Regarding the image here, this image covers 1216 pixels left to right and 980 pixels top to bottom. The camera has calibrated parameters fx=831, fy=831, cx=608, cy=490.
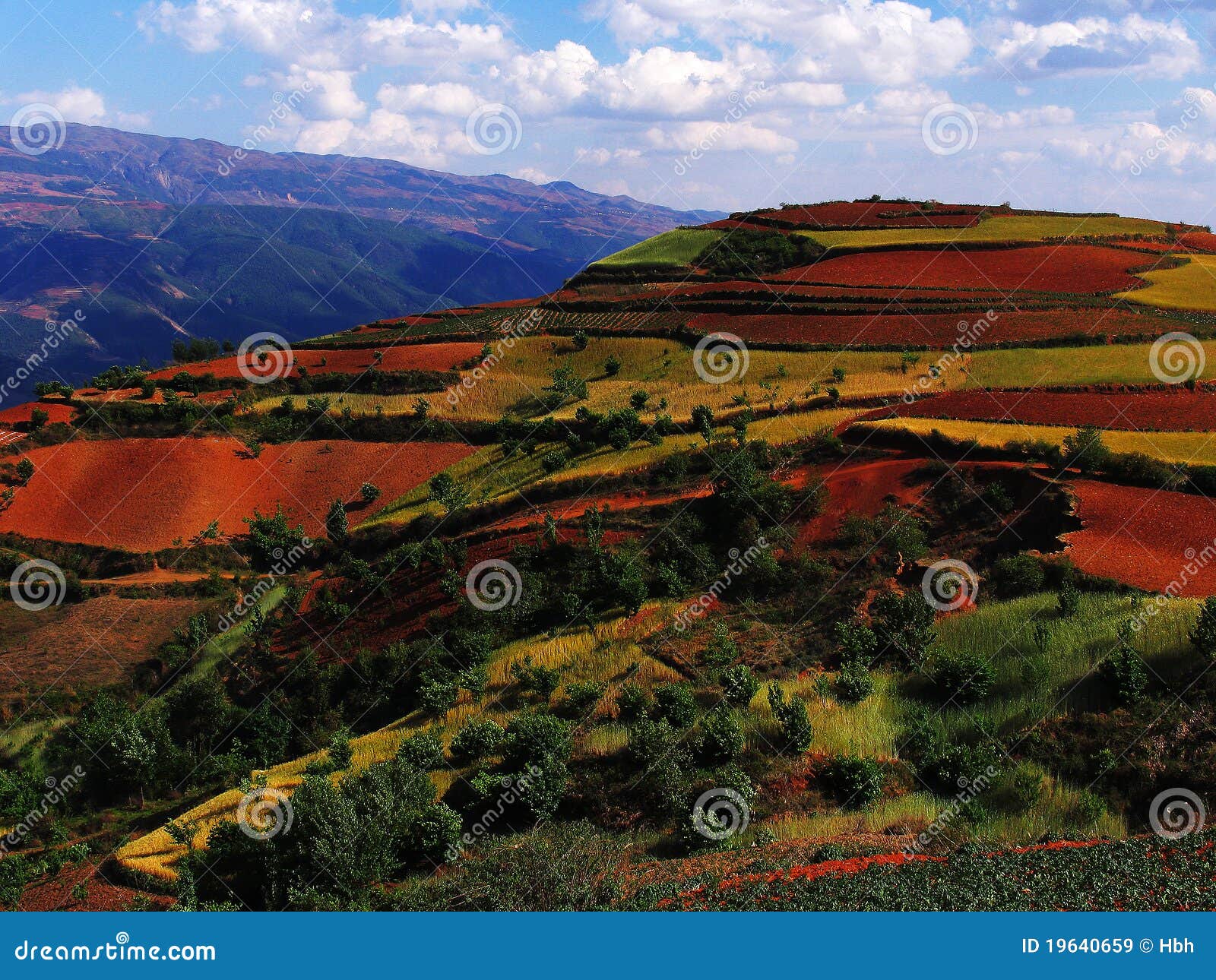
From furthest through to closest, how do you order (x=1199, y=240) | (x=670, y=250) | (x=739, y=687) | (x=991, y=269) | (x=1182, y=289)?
(x=670, y=250) < (x=1199, y=240) < (x=991, y=269) < (x=1182, y=289) < (x=739, y=687)

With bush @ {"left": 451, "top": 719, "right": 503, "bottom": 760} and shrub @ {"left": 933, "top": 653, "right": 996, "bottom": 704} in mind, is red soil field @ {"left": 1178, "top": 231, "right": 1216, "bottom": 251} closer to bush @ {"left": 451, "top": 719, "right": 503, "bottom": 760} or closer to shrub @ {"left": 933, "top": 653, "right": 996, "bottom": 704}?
shrub @ {"left": 933, "top": 653, "right": 996, "bottom": 704}

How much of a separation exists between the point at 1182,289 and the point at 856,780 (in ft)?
124

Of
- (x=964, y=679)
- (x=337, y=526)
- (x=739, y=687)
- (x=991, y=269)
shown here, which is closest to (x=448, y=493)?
(x=337, y=526)

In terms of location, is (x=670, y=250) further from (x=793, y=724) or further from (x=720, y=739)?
(x=720, y=739)

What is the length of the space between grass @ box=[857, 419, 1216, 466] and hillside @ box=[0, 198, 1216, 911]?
0.19 metres

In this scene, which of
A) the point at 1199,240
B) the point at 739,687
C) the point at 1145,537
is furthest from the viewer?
the point at 1199,240

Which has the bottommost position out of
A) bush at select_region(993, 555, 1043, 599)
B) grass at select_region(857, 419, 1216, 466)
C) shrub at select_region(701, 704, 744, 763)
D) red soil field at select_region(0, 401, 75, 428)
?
shrub at select_region(701, 704, 744, 763)

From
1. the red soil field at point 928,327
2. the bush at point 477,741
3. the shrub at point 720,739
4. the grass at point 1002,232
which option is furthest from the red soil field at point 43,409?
the grass at point 1002,232

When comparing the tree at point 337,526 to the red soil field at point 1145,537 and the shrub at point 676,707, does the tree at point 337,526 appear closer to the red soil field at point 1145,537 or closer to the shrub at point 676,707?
the shrub at point 676,707

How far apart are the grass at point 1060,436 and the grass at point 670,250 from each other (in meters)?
30.1

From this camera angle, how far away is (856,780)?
1327 cm

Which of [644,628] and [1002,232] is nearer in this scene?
[644,628]

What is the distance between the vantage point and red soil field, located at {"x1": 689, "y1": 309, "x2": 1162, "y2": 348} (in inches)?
1319

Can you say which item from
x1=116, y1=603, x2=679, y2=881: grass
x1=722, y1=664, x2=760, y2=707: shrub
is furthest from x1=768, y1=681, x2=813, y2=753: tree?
x1=116, y1=603, x2=679, y2=881: grass
